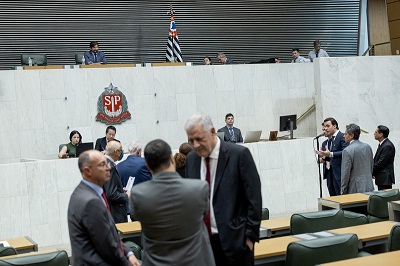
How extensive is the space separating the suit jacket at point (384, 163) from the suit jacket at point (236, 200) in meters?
5.51

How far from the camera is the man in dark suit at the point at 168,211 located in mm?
3547

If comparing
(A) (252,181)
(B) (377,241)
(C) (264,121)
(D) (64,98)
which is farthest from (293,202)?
(A) (252,181)

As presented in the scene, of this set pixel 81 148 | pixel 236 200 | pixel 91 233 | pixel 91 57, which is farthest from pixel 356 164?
pixel 91 57

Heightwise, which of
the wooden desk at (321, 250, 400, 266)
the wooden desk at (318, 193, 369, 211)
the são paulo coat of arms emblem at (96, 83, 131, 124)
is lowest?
the wooden desk at (321, 250, 400, 266)

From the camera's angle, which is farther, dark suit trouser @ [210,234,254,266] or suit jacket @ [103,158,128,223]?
suit jacket @ [103,158,128,223]

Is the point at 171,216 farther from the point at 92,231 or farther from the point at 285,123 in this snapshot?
the point at 285,123

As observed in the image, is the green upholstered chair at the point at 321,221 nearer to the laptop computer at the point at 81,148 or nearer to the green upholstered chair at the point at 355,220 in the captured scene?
the green upholstered chair at the point at 355,220

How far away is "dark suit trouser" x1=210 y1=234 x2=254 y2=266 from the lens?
4.10 meters

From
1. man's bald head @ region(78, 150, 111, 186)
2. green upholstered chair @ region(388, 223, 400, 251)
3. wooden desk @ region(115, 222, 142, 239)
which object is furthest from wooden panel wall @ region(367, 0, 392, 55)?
man's bald head @ region(78, 150, 111, 186)

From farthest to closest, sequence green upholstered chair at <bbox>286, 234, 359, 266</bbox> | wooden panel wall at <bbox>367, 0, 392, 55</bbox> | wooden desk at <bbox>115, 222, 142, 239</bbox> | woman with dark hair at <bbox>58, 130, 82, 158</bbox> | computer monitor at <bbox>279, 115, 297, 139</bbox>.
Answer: wooden panel wall at <bbox>367, 0, 392, 55</bbox> → computer monitor at <bbox>279, 115, 297, 139</bbox> → woman with dark hair at <bbox>58, 130, 82, 158</bbox> → wooden desk at <bbox>115, 222, 142, 239</bbox> → green upholstered chair at <bbox>286, 234, 359, 266</bbox>

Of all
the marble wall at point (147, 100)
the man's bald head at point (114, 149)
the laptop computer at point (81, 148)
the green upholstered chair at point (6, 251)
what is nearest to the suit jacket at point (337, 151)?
the man's bald head at point (114, 149)

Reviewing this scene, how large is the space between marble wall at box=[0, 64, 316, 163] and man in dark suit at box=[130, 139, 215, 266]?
10522mm

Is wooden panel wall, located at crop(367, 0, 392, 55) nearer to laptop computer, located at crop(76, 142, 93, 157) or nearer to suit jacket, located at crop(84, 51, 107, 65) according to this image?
suit jacket, located at crop(84, 51, 107, 65)

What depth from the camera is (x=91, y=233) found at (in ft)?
12.8
